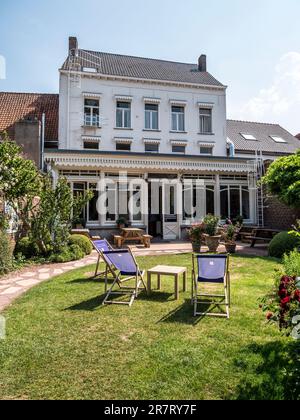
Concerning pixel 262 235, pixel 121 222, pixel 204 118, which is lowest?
pixel 262 235

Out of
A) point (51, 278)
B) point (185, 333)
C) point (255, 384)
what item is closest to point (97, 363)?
point (185, 333)

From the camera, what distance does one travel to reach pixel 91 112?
21734mm

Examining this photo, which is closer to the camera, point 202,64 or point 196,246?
point 196,246

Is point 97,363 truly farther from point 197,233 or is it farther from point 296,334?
point 197,233

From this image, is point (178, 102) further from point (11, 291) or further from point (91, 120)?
point (11, 291)

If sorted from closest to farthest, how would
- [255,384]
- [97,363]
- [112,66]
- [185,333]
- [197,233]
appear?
1. [255,384]
2. [97,363]
3. [185,333]
4. [197,233]
5. [112,66]

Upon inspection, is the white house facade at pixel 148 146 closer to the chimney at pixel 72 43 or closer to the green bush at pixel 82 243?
the chimney at pixel 72 43

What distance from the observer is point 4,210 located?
9.70 meters

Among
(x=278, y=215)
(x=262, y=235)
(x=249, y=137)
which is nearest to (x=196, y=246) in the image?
(x=262, y=235)

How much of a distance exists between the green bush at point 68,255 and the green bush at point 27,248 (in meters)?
0.79

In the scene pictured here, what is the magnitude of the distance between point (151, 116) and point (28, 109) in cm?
969

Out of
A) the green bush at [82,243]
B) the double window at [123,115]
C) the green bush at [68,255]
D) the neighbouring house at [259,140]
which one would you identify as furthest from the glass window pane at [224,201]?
the green bush at [68,255]

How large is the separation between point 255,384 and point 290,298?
982 mm

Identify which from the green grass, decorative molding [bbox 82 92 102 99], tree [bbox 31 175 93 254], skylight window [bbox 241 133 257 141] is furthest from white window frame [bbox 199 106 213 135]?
the green grass
